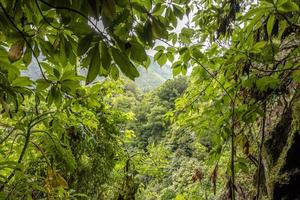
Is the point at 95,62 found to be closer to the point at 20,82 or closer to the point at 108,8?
the point at 108,8

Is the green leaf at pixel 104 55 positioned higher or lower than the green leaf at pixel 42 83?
lower

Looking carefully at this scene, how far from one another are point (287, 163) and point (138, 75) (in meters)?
1.16

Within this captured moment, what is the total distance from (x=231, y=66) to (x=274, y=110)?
0.62 m

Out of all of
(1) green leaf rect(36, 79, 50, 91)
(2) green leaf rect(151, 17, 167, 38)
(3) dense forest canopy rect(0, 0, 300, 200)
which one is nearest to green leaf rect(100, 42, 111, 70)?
(3) dense forest canopy rect(0, 0, 300, 200)

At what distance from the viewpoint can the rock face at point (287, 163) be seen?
1443 millimetres

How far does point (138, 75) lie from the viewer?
60 centimetres

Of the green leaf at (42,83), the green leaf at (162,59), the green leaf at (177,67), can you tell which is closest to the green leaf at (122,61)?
the green leaf at (42,83)

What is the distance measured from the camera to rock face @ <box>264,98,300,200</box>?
4.74 feet

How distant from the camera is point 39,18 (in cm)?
79

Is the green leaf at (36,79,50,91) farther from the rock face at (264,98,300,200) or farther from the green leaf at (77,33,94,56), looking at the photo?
the rock face at (264,98,300,200)

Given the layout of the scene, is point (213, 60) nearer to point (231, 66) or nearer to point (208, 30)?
point (231, 66)

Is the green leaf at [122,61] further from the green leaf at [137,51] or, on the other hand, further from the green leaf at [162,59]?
the green leaf at [162,59]

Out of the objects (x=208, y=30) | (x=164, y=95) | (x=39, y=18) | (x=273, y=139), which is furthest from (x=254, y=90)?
(x=164, y=95)

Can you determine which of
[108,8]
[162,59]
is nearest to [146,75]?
[162,59]
